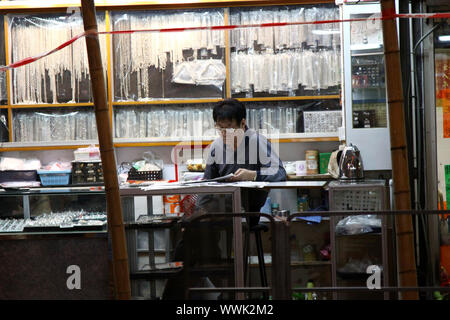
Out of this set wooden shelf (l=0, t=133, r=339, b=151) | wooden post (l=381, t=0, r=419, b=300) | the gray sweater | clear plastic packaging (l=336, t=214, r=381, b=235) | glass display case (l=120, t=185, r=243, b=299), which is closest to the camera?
wooden post (l=381, t=0, r=419, b=300)

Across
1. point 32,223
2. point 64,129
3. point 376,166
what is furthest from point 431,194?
point 64,129

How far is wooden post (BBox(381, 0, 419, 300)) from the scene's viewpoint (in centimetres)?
190

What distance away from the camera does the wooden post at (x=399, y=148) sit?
1896 mm

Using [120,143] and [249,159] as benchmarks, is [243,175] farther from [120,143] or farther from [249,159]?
[120,143]

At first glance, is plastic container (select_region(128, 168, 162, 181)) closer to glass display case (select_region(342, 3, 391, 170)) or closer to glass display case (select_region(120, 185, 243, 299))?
glass display case (select_region(342, 3, 391, 170))

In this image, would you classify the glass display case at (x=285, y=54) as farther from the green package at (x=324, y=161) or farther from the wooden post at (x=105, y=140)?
the wooden post at (x=105, y=140)

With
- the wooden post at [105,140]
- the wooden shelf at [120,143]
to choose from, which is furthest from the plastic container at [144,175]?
the wooden post at [105,140]

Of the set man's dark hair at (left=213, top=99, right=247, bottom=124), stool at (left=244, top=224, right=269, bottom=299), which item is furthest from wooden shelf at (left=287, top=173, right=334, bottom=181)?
stool at (left=244, top=224, right=269, bottom=299)

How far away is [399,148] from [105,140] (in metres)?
1.04

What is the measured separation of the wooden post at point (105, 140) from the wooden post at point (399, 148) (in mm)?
995

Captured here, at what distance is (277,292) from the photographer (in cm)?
205

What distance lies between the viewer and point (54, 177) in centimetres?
529

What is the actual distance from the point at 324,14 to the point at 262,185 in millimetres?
2812

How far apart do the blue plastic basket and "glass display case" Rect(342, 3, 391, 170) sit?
2.61m
